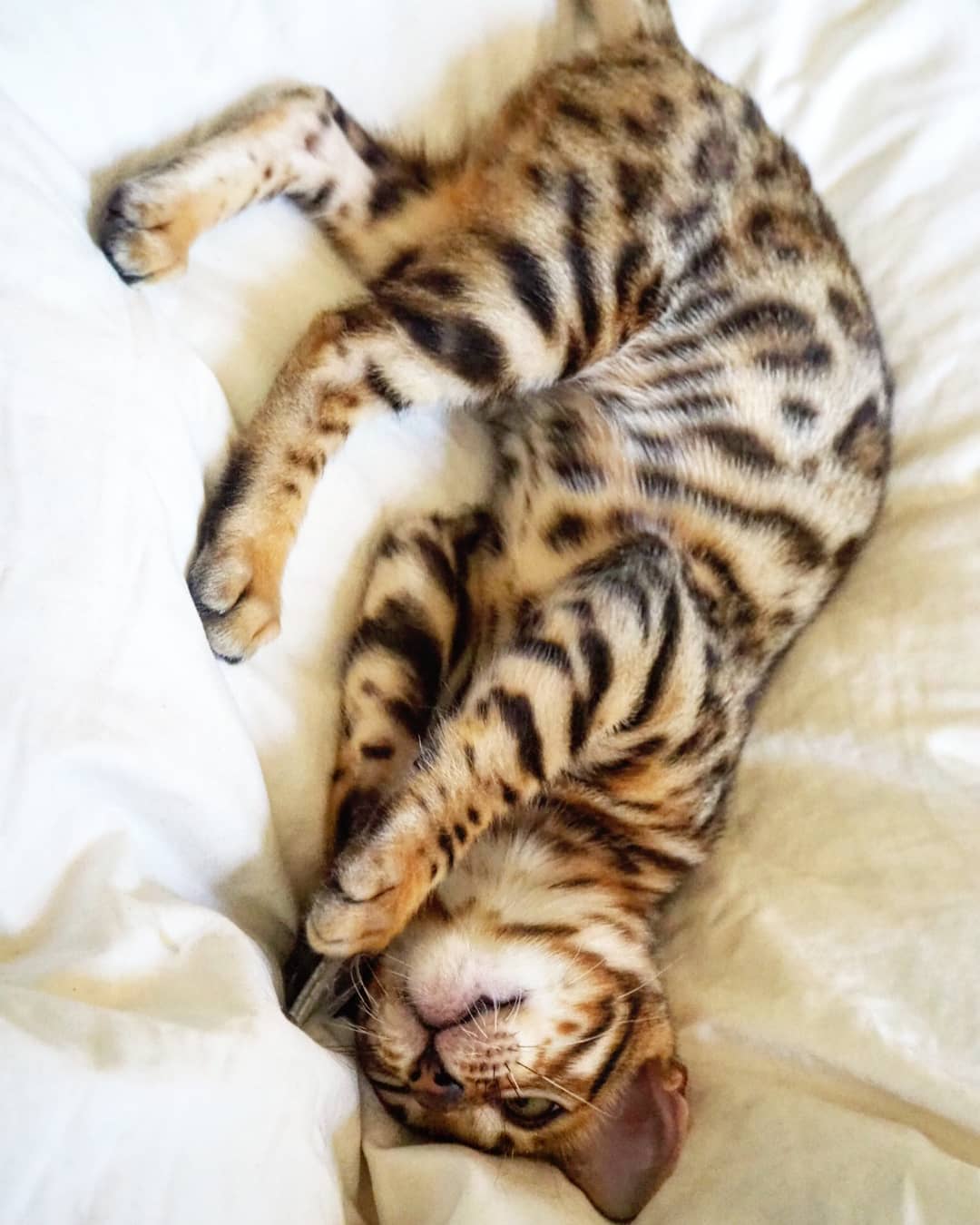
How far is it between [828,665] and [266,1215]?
83 centimetres

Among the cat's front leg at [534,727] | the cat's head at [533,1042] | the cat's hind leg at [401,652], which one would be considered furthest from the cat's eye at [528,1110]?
the cat's hind leg at [401,652]

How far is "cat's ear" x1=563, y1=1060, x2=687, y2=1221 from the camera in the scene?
3.56ft

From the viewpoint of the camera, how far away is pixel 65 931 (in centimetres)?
85

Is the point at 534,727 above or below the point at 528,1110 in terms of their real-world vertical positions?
above

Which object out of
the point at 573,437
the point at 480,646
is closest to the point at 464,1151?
the point at 480,646

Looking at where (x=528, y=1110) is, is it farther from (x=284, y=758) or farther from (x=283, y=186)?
(x=283, y=186)

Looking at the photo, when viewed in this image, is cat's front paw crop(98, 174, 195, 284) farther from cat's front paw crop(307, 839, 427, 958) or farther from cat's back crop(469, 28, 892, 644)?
cat's front paw crop(307, 839, 427, 958)

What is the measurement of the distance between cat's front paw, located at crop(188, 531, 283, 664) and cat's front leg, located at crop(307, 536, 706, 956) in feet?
0.73

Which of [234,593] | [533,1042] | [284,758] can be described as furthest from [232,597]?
[533,1042]

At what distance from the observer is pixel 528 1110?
3.69ft

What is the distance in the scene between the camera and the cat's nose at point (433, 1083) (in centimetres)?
110

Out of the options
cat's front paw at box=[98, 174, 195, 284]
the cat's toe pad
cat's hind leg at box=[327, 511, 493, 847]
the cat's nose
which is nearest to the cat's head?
the cat's nose

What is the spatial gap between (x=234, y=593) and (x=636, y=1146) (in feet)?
2.30

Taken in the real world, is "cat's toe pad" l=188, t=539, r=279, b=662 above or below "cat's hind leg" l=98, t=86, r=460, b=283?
below
